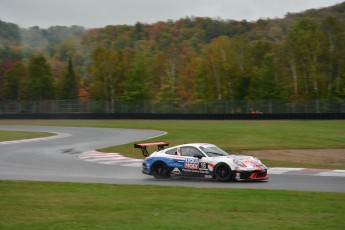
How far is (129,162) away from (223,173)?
7350 millimetres

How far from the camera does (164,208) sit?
11.1m

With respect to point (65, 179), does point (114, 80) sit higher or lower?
higher

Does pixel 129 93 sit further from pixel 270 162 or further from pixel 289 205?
pixel 289 205

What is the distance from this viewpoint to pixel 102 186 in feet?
51.5

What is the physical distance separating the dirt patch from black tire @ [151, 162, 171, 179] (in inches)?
293

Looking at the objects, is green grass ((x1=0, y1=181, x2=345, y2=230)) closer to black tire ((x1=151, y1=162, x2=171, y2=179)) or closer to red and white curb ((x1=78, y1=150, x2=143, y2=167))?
black tire ((x1=151, y1=162, x2=171, y2=179))

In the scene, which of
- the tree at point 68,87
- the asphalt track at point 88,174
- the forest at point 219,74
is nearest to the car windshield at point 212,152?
the asphalt track at point 88,174

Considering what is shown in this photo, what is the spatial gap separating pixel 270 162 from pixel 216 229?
14.8 metres

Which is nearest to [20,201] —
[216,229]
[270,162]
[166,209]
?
[166,209]

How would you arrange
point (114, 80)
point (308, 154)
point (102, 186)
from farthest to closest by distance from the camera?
1. point (114, 80)
2. point (308, 154)
3. point (102, 186)

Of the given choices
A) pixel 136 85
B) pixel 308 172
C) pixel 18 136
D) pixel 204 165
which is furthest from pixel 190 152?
pixel 136 85

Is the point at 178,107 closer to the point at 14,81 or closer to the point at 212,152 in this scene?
the point at 14,81

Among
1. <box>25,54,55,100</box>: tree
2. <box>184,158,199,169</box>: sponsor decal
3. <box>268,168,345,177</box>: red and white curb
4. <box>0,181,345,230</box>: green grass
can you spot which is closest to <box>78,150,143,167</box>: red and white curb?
<box>184,158,199,169</box>: sponsor decal

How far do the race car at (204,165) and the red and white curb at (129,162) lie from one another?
2442 millimetres
